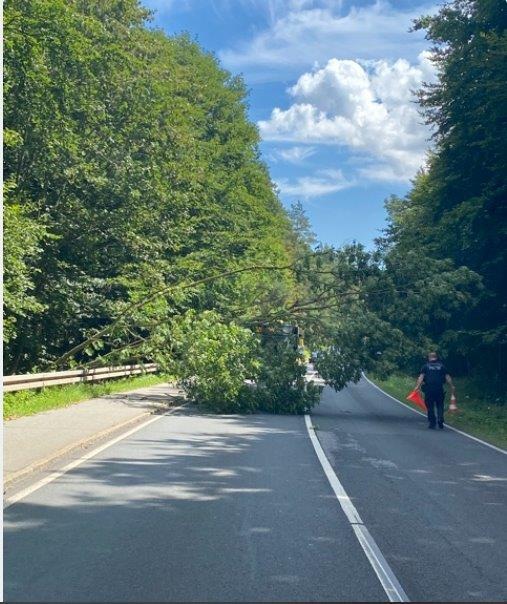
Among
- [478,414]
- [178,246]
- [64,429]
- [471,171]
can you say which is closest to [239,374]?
[478,414]

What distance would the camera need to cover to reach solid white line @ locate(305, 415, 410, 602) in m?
5.60

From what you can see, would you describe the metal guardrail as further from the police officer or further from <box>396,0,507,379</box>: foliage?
<box>396,0,507,379</box>: foliage

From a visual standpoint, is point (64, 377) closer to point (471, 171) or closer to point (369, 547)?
point (471, 171)

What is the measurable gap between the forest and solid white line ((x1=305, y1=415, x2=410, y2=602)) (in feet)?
38.1

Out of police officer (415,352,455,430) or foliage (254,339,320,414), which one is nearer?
police officer (415,352,455,430)

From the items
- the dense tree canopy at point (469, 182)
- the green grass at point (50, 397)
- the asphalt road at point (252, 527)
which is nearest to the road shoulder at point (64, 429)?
the green grass at point (50, 397)

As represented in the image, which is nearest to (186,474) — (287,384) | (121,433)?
(121,433)

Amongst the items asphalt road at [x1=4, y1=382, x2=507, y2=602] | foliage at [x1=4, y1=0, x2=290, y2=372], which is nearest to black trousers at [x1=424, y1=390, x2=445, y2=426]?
asphalt road at [x1=4, y1=382, x2=507, y2=602]

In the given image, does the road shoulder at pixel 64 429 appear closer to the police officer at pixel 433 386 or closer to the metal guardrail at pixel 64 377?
the metal guardrail at pixel 64 377

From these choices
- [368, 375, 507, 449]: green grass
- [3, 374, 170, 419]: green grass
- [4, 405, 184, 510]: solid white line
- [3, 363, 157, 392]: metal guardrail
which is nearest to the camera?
[4, 405, 184, 510]: solid white line

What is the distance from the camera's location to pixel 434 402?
19.2 metres

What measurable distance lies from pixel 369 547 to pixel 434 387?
12.6 m

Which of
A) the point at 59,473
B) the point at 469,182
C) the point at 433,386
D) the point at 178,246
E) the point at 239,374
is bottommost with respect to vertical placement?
the point at 59,473

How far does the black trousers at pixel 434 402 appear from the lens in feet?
62.5
